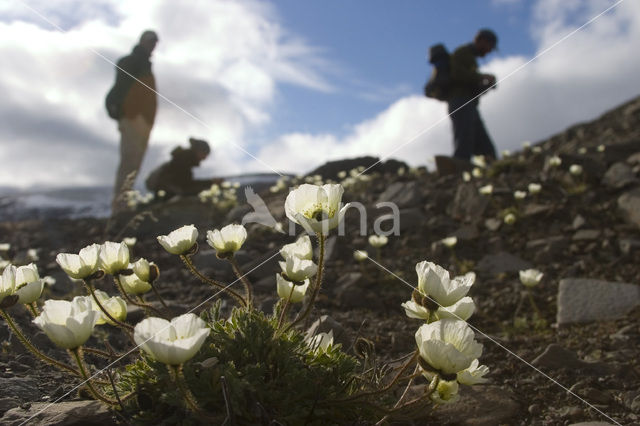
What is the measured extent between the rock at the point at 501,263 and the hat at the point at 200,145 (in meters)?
5.97

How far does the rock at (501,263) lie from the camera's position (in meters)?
5.07

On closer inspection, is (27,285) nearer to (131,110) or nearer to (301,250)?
(301,250)

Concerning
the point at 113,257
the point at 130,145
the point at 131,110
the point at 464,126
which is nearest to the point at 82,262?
the point at 113,257

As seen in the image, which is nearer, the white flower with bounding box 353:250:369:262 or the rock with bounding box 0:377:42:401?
the rock with bounding box 0:377:42:401

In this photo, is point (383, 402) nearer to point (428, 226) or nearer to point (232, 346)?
point (232, 346)

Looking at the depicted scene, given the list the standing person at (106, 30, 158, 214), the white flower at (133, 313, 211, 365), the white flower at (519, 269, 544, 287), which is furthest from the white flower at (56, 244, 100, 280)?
the standing person at (106, 30, 158, 214)

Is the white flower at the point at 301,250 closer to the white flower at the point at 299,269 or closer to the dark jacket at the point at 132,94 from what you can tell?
the white flower at the point at 299,269

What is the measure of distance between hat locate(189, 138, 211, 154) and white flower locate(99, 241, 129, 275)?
8.02 metres

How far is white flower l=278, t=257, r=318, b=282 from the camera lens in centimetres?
194

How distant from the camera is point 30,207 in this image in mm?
13141

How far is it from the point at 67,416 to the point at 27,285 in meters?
0.44

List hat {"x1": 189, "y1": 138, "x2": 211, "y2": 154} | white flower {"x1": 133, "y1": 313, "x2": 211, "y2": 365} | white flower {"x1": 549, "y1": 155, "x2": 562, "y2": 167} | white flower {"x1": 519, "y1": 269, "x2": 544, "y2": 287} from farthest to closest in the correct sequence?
hat {"x1": 189, "y1": 138, "x2": 211, "y2": 154} → white flower {"x1": 549, "y1": 155, "x2": 562, "y2": 167} → white flower {"x1": 519, "y1": 269, "x2": 544, "y2": 287} → white flower {"x1": 133, "y1": 313, "x2": 211, "y2": 365}

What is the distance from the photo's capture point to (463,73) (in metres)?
8.42

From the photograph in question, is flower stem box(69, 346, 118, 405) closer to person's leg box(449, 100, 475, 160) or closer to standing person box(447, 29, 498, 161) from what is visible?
standing person box(447, 29, 498, 161)
